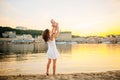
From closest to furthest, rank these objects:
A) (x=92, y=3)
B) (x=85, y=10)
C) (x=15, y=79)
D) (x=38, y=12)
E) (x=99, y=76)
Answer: (x=15, y=79)
(x=99, y=76)
(x=92, y=3)
(x=38, y=12)
(x=85, y=10)

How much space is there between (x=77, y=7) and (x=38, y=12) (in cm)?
121

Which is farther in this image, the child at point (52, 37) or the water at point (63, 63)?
the water at point (63, 63)

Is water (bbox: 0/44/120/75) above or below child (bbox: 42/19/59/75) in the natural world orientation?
below

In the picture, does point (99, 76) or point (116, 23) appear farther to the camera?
point (116, 23)

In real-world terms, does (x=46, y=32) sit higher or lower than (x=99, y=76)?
higher

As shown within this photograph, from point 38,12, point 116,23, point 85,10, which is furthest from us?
point 116,23

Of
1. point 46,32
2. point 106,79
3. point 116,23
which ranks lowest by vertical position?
point 106,79

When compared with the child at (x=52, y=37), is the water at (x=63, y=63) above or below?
below

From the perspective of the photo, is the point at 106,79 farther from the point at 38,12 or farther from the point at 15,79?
the point at 38,12

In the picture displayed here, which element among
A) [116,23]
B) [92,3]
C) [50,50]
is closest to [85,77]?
[50,50]

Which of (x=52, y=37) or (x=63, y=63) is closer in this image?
(x=52, y=37)

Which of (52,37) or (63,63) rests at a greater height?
(52,37)

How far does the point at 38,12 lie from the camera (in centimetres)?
873

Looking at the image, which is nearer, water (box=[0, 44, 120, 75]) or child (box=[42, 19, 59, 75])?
child (box=[42, 19, 59, 75])
